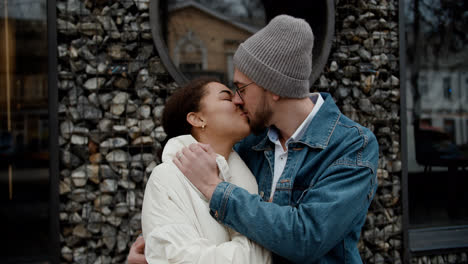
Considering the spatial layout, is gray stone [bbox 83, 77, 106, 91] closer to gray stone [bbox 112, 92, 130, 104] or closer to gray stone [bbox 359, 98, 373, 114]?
gray stone [bbox 112, 92, 130, 104]

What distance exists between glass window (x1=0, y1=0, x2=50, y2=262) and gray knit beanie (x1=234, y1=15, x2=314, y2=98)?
7.20ft

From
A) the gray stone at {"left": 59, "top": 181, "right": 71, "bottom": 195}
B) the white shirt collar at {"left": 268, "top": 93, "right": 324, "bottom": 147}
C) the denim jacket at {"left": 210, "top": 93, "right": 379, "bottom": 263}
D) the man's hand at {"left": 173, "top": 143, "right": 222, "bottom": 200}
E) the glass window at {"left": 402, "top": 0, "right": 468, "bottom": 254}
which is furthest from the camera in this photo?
the glass window at {"left": 402, "top": 0, "right": 468, "bottom": 254}

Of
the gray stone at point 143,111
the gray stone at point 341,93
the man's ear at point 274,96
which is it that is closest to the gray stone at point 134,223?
the gray stone at point 143,111

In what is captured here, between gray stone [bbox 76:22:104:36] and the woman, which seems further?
gray stone [bbox 76:22:104:36]

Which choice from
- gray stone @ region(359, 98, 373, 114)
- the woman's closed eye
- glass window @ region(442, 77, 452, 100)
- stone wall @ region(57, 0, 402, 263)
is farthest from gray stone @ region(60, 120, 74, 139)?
glass window @ region(442, 77, 452, 100)

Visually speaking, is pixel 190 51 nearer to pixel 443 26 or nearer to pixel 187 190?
pixel 187 190

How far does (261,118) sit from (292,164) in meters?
0.25

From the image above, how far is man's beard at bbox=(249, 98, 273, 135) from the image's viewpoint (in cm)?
153

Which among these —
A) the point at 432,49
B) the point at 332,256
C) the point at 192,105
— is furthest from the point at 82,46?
the point at 432,49

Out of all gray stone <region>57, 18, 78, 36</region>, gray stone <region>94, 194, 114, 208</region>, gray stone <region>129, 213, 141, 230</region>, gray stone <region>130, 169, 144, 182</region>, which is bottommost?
gray stone <region>129, 213, 141, 230</region>

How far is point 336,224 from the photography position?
1.19 metres

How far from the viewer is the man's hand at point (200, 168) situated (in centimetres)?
131

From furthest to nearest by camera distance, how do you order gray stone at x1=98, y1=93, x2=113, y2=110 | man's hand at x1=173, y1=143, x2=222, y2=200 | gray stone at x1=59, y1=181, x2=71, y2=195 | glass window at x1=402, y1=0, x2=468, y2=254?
glass window at x1=402, y1=0, x2=468, y2=254 → gray stone at x1=98, y1=93, x2=113, y2=110 → gray stone at x1=59, y1=181, x2=71, y2=195 → man's hand at x1=173, y1=143, x2=222, y2=200

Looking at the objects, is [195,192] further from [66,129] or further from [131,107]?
[66,129]
